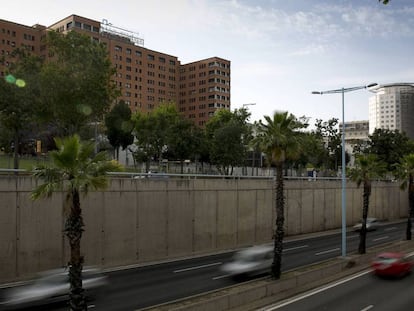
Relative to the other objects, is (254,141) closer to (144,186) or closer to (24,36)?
(144,186)

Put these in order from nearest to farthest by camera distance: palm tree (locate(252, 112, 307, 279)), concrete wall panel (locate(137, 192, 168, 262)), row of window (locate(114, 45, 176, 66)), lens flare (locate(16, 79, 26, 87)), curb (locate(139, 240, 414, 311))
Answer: curb (locate(139, 240, 414, 311)) → palm tree (locate(252, 112, 307, 279)) → concrete wall panel (locate(137, 192, 168, 262)) → lens flare (locate(16, 79, 26, 87)) → row of window (locate(114, 45, 176, 66))

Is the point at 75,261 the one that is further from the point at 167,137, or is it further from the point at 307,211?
the point at 167,137

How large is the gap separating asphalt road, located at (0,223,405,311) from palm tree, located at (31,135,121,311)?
18.6 ft

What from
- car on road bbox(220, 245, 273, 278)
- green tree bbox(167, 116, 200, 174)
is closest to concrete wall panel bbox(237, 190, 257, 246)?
car on road bbox(220, 245, 273, 278)

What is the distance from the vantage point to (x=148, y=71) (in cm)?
15538

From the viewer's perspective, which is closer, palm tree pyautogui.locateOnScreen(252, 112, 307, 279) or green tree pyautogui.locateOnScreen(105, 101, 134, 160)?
palm tree pyautogui.locateOnScreen(252, 112, 307, 279)

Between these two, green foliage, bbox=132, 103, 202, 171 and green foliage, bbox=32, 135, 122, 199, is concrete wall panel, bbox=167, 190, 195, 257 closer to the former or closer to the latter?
green foliage, bbox=32, 135, 122, 199

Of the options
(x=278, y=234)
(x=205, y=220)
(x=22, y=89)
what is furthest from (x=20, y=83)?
(x=278, y=234)

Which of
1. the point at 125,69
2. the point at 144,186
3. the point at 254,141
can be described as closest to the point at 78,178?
the point at 254,141

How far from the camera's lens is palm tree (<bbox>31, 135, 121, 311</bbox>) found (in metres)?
14.4

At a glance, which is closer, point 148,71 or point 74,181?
point 74,181

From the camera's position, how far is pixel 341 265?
27516mm

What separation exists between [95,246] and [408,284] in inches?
788

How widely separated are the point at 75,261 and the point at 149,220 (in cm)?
1859
